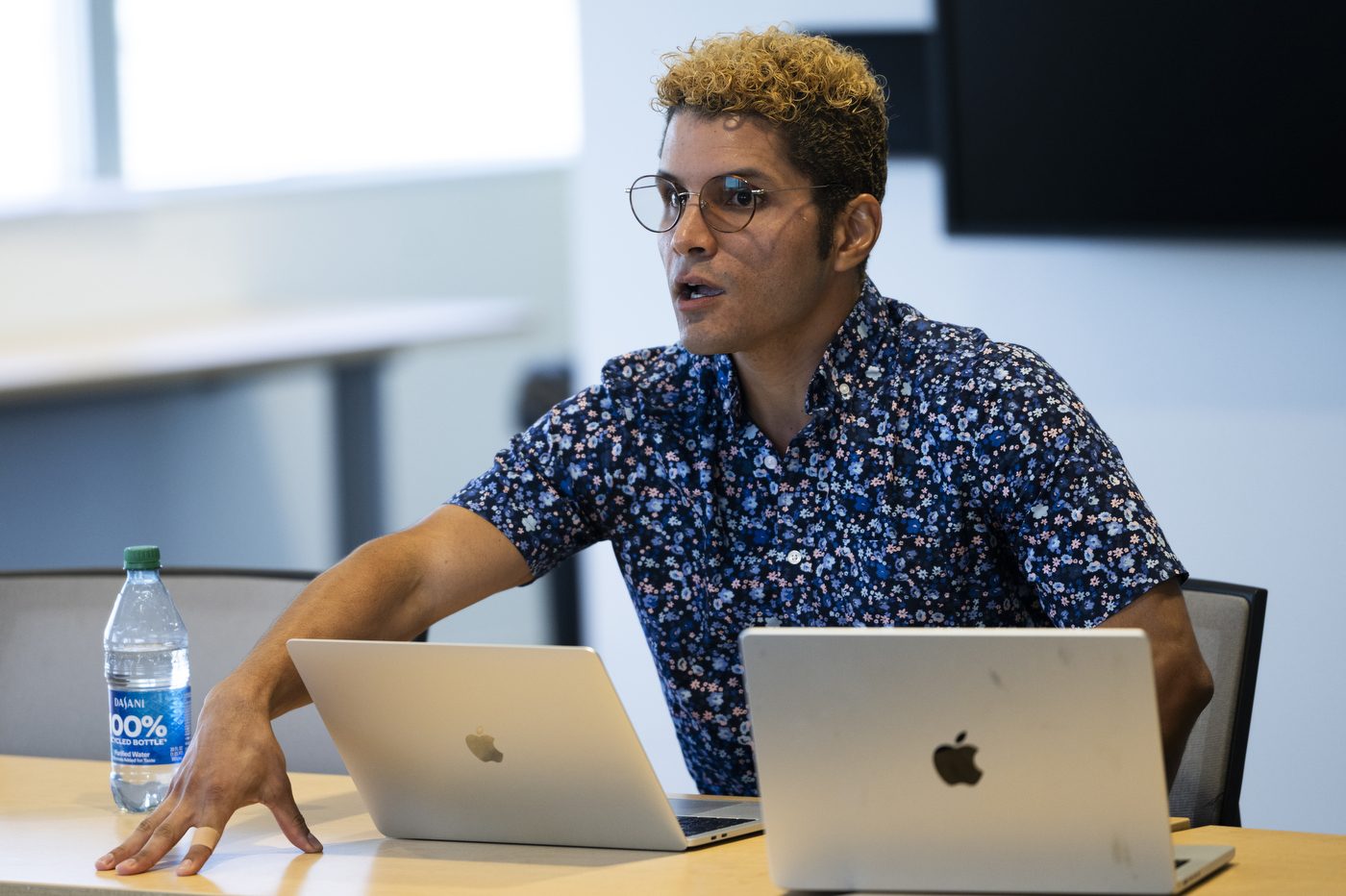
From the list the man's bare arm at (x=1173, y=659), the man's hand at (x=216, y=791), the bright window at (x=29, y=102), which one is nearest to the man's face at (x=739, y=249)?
the man's bare arm at (x=1173, y=659)

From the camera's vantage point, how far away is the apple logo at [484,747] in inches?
42.7

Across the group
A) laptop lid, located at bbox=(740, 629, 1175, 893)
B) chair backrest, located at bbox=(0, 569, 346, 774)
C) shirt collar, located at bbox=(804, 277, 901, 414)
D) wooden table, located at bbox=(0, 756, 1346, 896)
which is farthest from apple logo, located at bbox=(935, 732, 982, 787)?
chair backrest, located at bbox=(0, 569, 346, 774)

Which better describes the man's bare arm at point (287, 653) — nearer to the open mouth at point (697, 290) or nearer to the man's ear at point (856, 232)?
the open mouth at point (697, 290)

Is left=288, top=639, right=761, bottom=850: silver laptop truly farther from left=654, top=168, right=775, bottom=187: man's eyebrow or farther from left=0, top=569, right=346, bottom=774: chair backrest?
left=654, top=168, right=775, bottom=187: man's eyebrow

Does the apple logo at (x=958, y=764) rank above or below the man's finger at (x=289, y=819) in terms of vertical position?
above

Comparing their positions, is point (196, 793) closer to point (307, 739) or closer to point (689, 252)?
point (307, 739)

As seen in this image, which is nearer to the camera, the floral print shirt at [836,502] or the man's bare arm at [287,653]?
the man's bare arm at [287,653]

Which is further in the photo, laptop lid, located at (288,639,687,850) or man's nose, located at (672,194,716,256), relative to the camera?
man's nose, located at (672,194,716,256)

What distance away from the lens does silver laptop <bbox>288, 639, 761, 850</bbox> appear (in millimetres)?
1044

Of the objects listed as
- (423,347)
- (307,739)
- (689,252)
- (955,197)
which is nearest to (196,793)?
(307,739)

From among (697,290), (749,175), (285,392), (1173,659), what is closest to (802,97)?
(749,175)

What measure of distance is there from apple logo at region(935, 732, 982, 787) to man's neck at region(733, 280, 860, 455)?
2.15ft

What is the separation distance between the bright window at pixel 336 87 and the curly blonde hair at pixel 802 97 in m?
2.00

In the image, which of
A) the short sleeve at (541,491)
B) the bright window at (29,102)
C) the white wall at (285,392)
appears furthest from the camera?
the bright window at (29,102)
